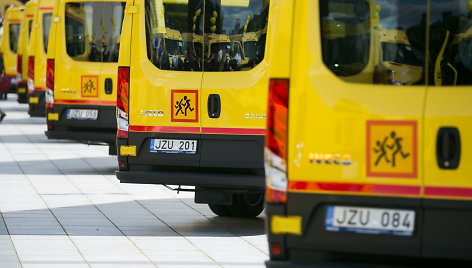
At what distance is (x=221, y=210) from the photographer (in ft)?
40.1

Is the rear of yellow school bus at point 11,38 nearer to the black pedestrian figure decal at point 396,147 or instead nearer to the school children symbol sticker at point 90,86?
the school children symbol sticker at point 90,86

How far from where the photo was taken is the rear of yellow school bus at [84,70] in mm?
17188

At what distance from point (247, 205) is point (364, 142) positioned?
583cm

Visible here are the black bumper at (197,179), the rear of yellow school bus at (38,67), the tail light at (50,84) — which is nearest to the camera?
the black bumper at (197,179)

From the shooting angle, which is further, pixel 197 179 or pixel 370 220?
pixel 197 179

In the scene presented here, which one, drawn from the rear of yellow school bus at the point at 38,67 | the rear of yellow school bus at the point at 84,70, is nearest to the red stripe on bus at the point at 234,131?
the rear of yellow school bus at the point at 84,70

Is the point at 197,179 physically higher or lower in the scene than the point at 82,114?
higher

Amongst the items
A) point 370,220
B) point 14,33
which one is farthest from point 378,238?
point 14,33

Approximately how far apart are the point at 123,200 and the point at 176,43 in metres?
3.05

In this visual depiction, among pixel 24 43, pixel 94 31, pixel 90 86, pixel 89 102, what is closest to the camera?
pixel 89 102

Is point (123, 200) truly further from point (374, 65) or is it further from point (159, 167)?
point (374, 65)

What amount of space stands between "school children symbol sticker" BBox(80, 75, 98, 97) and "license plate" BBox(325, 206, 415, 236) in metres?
11.3

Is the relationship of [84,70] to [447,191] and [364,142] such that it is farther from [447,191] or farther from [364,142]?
[447,191]

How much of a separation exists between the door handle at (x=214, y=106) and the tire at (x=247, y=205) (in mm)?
1394
